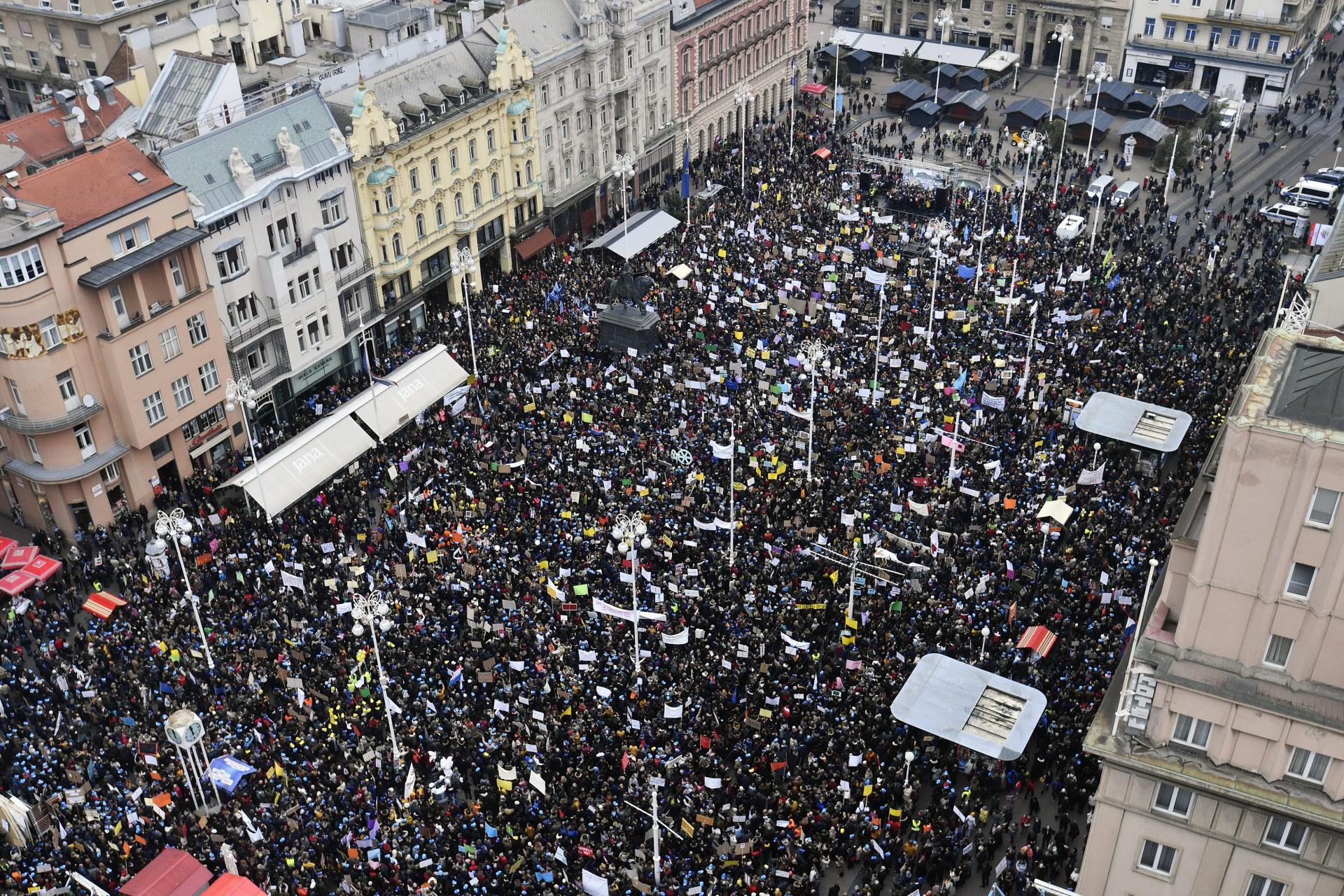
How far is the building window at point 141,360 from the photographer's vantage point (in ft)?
196

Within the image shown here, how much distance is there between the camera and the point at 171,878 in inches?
1610

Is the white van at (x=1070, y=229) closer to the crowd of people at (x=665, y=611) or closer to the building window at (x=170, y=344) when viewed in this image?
the crowd of people at (x=665, y=611)

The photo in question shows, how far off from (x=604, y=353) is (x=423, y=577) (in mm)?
22973

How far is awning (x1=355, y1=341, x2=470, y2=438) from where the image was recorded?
66.0 metres

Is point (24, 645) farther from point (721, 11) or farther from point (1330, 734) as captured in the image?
point (721, 11)

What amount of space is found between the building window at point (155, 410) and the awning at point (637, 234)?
32.5m

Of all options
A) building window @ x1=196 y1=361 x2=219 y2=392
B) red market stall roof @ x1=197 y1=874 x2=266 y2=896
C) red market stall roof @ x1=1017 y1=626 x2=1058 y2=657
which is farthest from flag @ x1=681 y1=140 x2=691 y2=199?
red market stall roof @ x1=197 y1=874 x2=266 y2=896

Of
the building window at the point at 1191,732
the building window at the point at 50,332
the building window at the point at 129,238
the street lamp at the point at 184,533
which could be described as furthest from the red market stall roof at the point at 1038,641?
the building window at the point at 50,332

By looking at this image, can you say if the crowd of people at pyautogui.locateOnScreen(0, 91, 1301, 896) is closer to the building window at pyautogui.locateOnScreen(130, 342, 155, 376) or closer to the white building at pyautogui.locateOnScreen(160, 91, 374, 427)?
the white building at pyautogui.locateOnScreen(160, 91, 374, 427)

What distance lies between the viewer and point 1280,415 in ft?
106

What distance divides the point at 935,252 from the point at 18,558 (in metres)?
54.5

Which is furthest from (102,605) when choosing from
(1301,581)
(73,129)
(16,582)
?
(1301,581)

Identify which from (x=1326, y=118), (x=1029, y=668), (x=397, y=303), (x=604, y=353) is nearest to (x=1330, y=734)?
(x=1029, y=668)

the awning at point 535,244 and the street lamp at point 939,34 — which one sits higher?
the street lamp at point 939,34
